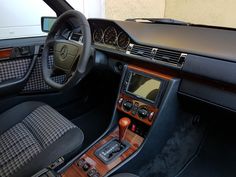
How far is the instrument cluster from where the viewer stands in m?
1.15

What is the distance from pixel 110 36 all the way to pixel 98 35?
115 millimetres

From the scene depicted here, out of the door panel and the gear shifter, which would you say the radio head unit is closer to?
the gear shifter

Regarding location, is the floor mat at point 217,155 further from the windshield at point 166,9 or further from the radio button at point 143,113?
the windshield at point 166,9

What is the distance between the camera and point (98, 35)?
132 cm

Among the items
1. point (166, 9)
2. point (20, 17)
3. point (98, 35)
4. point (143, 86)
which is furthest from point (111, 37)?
point (166, 9)

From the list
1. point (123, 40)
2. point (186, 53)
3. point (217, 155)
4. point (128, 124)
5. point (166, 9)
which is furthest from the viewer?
point (166, 9)

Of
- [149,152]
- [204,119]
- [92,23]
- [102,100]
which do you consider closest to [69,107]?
[102,100]

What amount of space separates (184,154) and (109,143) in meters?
0.44

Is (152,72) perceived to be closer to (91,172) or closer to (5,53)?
(91,172)

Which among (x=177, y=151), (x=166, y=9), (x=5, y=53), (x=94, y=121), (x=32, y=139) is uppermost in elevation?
(x=166, y=9)

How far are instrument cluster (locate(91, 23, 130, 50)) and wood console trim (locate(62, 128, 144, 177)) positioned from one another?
43 centimetres

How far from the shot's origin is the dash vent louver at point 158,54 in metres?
0.92

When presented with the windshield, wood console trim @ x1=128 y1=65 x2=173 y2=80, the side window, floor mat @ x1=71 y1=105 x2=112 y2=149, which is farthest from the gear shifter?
the windshield

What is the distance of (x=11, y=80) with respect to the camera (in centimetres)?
129
